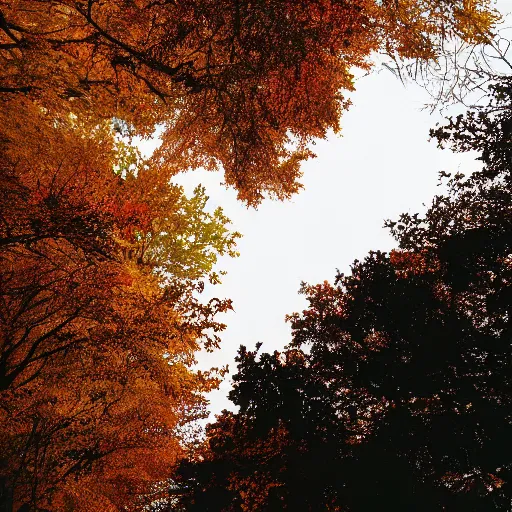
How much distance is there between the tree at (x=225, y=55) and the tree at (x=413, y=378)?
124 inches

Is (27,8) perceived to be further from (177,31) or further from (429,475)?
(429,475)

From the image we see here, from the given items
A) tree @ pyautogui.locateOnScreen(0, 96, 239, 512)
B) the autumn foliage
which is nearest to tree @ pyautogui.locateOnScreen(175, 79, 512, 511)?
the autumn foliage

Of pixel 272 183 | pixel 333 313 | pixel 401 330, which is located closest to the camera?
pixel 272 183

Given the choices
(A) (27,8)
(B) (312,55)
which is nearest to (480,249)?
(B) (312,55)

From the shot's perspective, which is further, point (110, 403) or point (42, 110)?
point (110, 403)

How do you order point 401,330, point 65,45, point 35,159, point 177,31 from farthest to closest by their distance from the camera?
point 401,330, point 35,159, point 65,45, point 177,31

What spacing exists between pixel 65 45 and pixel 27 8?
99 cm

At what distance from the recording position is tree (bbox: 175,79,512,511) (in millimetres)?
8109

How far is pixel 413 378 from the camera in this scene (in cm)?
894

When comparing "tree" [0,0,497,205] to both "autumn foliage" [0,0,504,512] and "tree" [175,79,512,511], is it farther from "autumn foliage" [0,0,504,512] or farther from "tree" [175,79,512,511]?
"tree" [175,79,512,511]

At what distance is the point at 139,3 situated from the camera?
4926 millimetres

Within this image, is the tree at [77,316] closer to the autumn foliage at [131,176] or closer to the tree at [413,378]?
the autumn foliage at [131,176]

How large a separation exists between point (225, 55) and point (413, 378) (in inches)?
304

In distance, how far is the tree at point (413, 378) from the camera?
8.11 m
